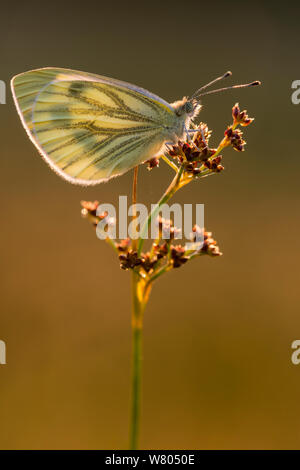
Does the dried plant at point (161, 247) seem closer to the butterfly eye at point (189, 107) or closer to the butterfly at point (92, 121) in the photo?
the butterfly at point (92, 121)

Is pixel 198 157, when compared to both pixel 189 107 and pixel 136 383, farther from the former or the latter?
pixel 136 383

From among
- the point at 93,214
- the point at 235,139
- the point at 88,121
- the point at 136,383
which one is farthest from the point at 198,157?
the point at 136,383

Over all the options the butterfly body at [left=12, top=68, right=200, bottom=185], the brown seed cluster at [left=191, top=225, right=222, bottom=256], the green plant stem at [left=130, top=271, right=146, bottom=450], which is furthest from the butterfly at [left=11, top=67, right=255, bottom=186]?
the green plant stem at [left=130, top=271, right=146, bottom=450]

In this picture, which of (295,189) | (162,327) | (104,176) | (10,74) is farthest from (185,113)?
(10,74)

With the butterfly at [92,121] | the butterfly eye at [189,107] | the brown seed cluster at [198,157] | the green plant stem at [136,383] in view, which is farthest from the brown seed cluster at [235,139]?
the green plant stem at [136,383]

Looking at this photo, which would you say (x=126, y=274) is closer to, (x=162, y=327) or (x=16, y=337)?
(x=162, y=327)

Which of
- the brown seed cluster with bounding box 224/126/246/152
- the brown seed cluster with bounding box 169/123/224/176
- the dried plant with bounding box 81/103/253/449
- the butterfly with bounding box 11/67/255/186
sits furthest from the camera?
the butterfly with bounding box 11/67/255/186

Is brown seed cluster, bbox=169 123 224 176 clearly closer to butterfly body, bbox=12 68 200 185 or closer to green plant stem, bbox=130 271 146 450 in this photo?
butterfly body, bbox=12 68 200 185
